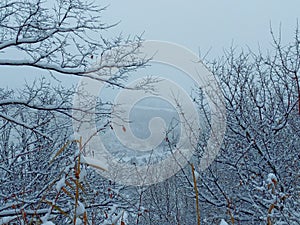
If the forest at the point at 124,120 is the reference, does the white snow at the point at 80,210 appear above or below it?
below

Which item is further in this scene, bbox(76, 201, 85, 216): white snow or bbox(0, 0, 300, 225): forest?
bbox(0, 0, 300, 225): forest

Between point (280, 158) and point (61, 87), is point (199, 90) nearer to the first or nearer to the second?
point (280, 158)

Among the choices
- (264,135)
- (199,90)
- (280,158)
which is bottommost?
(280,158)

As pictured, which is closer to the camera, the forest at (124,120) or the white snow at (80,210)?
the white snow at (80,210)

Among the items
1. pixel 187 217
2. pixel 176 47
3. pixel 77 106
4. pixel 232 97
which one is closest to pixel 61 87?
pixel 77 106

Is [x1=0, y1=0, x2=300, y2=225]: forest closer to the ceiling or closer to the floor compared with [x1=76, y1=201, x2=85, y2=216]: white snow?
closer to the ceiling

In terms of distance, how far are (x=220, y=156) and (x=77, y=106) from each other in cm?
343

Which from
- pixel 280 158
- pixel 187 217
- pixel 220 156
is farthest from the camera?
pixel 187 217

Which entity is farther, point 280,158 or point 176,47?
point 176,47

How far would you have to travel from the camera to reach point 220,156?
8586 mm

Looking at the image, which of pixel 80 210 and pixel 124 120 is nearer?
pixel 80 210

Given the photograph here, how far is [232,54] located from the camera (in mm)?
9086

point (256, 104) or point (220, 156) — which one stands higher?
point (256, 104)

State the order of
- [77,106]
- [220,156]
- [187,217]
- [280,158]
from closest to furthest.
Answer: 1. [77,106]
2. [280,158]
3. [220,156]
4. [187,217]
